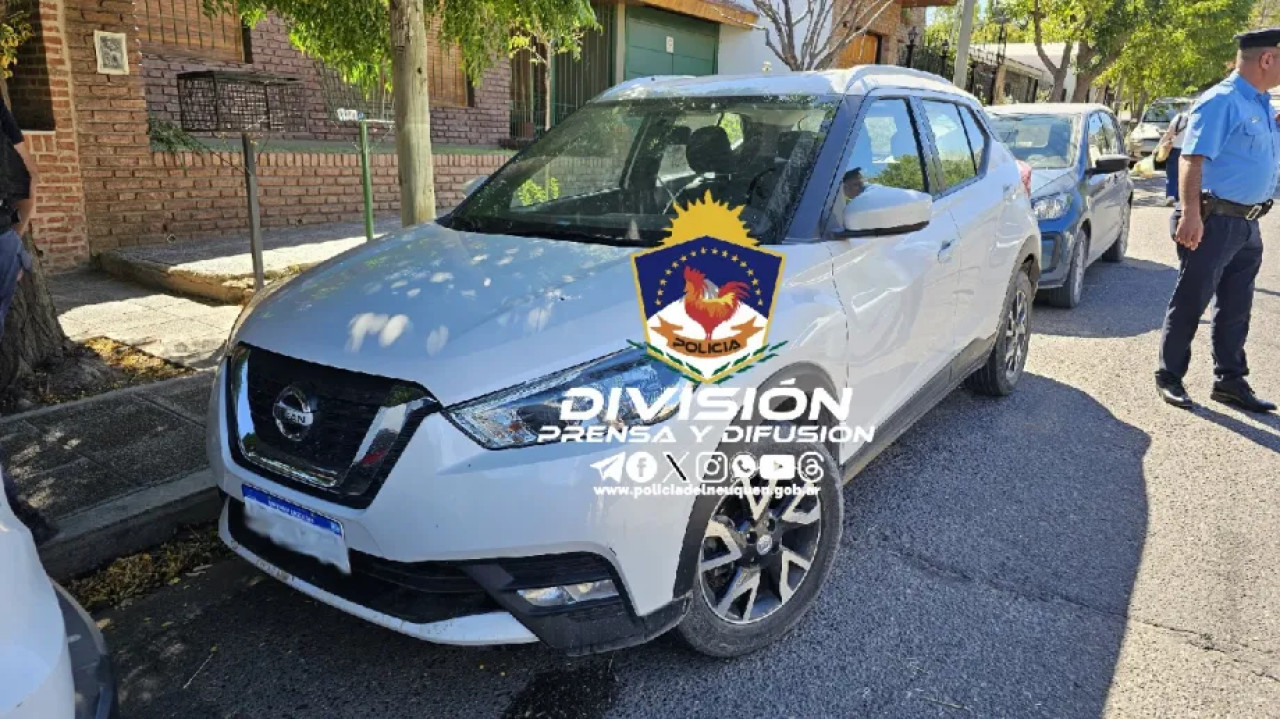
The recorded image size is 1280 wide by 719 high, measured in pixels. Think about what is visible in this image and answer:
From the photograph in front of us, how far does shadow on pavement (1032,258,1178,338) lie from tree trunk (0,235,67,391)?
268 inches

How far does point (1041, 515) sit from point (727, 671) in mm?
1894

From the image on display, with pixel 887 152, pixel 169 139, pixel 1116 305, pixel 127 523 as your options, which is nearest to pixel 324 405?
pixel 127 523

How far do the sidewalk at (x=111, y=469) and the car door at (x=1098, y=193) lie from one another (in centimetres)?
735

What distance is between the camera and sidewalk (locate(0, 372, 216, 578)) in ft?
10.6

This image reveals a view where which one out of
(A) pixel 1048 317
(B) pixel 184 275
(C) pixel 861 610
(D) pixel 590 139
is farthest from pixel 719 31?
(C) pixel 861 610

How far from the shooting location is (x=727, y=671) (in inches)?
105

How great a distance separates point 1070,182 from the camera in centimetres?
740

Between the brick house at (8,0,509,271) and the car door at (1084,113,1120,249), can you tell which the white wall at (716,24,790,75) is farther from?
the car door at (1084,113,1120,249)

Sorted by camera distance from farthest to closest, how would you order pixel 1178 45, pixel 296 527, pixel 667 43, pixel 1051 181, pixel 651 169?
pixel 1178 45, pixel 667 43, pixel 1051 181, pixel 651 169, pixel 296 527

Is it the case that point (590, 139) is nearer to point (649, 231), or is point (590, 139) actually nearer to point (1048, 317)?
point (649, 231)

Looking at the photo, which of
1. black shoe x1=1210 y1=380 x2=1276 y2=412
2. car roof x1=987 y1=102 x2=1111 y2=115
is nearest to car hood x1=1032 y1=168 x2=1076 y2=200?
car roof x1=987 y1=102 x2=1111 y2=115

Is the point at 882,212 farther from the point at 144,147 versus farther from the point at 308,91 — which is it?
the point at 308,91

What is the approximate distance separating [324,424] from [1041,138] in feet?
26.0

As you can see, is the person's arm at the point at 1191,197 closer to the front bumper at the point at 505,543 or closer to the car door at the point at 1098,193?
the car door at the point at 1098,193
